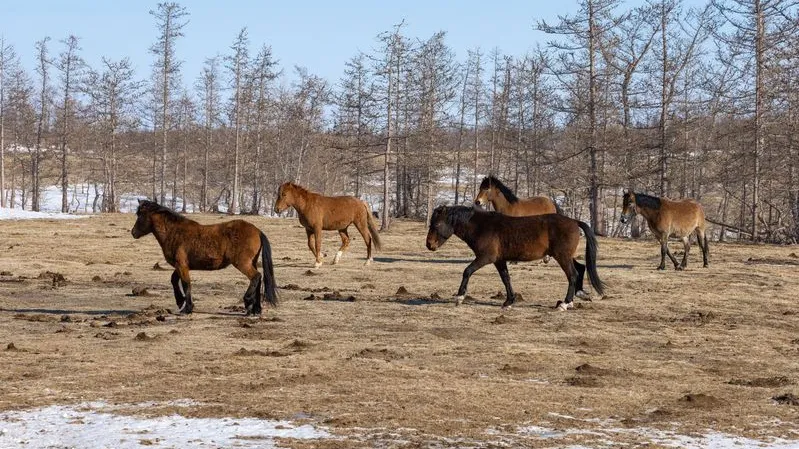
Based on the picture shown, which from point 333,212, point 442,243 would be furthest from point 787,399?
point 333,212

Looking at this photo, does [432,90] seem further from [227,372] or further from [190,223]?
[227,372]

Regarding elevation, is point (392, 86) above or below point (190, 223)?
above

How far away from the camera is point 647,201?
21438 mm

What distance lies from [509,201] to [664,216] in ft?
11.5

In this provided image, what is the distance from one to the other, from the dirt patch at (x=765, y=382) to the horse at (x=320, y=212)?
42.0 ft

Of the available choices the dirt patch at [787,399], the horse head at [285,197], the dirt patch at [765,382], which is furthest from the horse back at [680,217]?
the dirt patch at [787,399]

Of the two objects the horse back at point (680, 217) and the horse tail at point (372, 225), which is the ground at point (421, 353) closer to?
the horse back at point (680, 217)

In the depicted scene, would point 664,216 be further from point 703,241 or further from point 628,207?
point 703,241

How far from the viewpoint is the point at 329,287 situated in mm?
17391

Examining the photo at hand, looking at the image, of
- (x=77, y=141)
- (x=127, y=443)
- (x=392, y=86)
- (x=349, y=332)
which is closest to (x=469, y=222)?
(x=349, y=332)

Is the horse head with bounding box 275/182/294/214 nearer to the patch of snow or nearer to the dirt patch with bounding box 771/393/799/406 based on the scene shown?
the dirt patch with bounding box 771/393/799/406

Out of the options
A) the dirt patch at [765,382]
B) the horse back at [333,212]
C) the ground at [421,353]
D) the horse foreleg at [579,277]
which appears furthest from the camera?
the horse back at [333,212]

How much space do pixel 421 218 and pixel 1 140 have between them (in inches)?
879

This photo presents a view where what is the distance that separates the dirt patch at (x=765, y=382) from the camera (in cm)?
898
